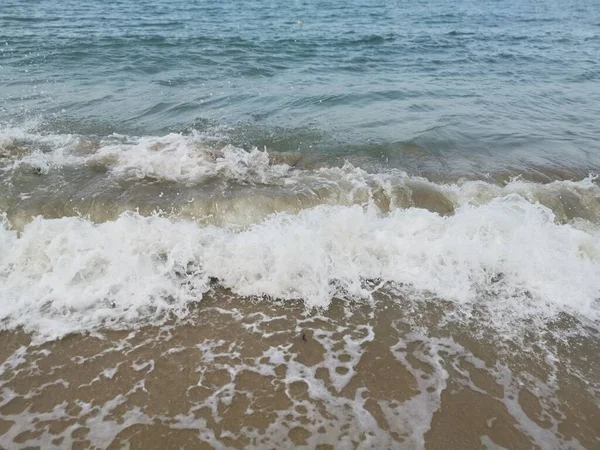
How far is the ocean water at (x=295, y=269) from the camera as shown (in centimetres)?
360

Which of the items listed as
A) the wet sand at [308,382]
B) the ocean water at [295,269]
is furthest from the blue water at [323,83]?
the wet sand at [308,382]

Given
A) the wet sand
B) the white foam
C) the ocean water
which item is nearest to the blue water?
the ocean water

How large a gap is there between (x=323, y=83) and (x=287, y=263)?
30.3ft

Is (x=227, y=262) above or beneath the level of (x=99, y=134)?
beneath

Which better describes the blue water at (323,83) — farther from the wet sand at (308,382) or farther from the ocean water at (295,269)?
the wet sand at (308,382)

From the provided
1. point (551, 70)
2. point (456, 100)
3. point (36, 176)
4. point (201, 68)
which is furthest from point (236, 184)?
point (551, 70)

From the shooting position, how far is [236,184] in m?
7.11

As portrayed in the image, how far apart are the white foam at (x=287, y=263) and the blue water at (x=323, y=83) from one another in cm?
260

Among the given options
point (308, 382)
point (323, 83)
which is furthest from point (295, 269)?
point (323, 83)

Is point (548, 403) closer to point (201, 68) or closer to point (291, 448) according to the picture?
point (291, 448)

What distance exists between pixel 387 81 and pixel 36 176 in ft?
33.3

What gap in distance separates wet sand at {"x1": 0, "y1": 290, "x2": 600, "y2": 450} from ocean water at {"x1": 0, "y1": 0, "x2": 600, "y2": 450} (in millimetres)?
17

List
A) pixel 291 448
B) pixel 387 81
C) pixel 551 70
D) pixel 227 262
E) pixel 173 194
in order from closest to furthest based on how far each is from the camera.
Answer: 1. pixel 291 448
2. pixel 227 262
3. pixel 173 194
4. pixel 387 81
5. pixel 551 70

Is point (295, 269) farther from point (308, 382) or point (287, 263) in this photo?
point (308, 382)
